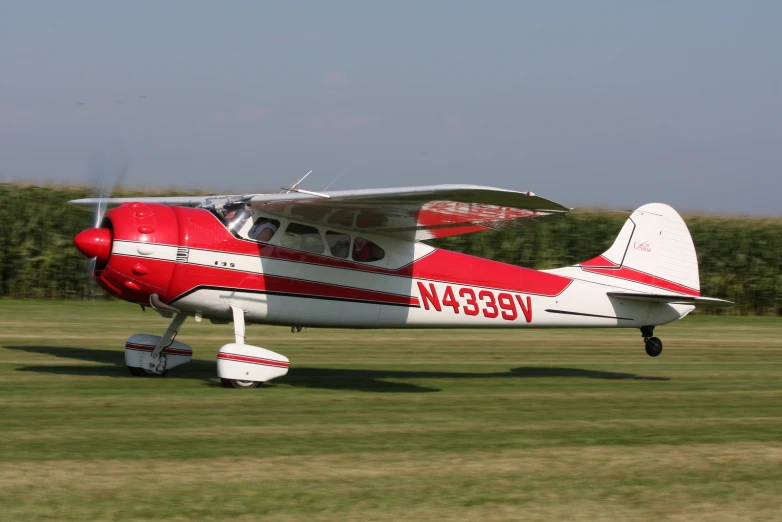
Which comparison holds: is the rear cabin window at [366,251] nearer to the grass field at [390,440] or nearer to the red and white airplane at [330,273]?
the red and white airplane at [330,273]

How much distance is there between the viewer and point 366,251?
11.2 m

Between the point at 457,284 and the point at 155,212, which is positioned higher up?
the point at 155,212

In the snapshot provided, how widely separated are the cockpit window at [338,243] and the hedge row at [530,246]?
13.2m

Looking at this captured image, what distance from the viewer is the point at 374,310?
11.2 meters

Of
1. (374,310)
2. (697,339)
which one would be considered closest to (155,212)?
(374,310)

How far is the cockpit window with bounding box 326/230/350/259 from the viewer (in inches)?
432

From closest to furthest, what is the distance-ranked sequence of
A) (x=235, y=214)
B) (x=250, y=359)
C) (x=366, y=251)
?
1. (x=250, y=359)
2. (x=235, y=214)
3. (x=366, y=251)

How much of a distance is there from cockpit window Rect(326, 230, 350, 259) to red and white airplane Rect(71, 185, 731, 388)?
1cm

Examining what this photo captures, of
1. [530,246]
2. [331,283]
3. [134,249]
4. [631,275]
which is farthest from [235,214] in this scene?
[530,246]

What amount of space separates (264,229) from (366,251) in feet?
4.38

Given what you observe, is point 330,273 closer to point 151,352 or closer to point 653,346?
point 151,352

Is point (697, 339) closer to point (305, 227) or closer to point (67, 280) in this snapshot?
point (305, 227)

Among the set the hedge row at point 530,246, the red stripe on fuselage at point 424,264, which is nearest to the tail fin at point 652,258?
the red stripe on fuselage at point 424,264

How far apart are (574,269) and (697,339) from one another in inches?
301
